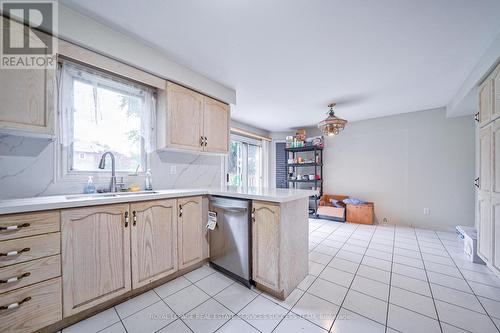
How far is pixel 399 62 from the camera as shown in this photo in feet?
6.68

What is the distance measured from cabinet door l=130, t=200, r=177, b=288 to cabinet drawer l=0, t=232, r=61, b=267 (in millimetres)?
456

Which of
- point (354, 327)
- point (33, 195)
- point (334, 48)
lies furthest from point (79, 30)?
point (354, 327)

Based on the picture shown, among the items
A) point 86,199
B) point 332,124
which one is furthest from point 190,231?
point 332,124

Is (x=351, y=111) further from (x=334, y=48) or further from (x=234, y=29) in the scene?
(x=234, y=29)

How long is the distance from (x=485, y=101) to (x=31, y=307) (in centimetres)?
427

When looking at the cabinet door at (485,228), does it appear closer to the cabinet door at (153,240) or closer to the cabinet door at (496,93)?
the cabinet door at (496,93)

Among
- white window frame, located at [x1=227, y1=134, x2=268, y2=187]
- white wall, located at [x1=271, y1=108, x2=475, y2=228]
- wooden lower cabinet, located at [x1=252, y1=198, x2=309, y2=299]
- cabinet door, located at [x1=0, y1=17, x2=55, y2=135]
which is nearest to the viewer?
cabinet door, located at [x1=0, y1=17, x2=55, y2=135]

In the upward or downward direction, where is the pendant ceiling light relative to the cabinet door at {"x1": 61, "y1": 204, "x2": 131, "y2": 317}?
upward

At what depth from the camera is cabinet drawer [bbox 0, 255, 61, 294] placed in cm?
106

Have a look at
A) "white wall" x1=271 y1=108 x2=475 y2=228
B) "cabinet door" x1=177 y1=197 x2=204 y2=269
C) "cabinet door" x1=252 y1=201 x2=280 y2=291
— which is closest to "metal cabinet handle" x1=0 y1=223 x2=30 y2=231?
"cabinet door" x1=177 y1=197 x2=204 y2=269

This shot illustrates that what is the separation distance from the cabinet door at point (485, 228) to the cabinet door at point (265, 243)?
7.11 ft

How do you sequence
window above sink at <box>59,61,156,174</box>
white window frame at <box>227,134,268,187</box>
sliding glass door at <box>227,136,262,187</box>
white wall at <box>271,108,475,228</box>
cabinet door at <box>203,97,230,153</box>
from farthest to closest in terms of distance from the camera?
sliding glass door at <box>227,136,262,187</box> → white window frame at <box>227,134,268,187</box> → white wall at <box>271,108,475,228</box> → cabinet door at <box>203,97,230,153</box> → window above sink at <box>59,61,156,174</box>

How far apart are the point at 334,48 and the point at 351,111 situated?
220cm

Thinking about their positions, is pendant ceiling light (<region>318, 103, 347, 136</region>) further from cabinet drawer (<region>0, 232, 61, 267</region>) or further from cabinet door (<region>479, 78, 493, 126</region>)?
cabinet drawer (<region>0, 232, 61, 267</region>)
